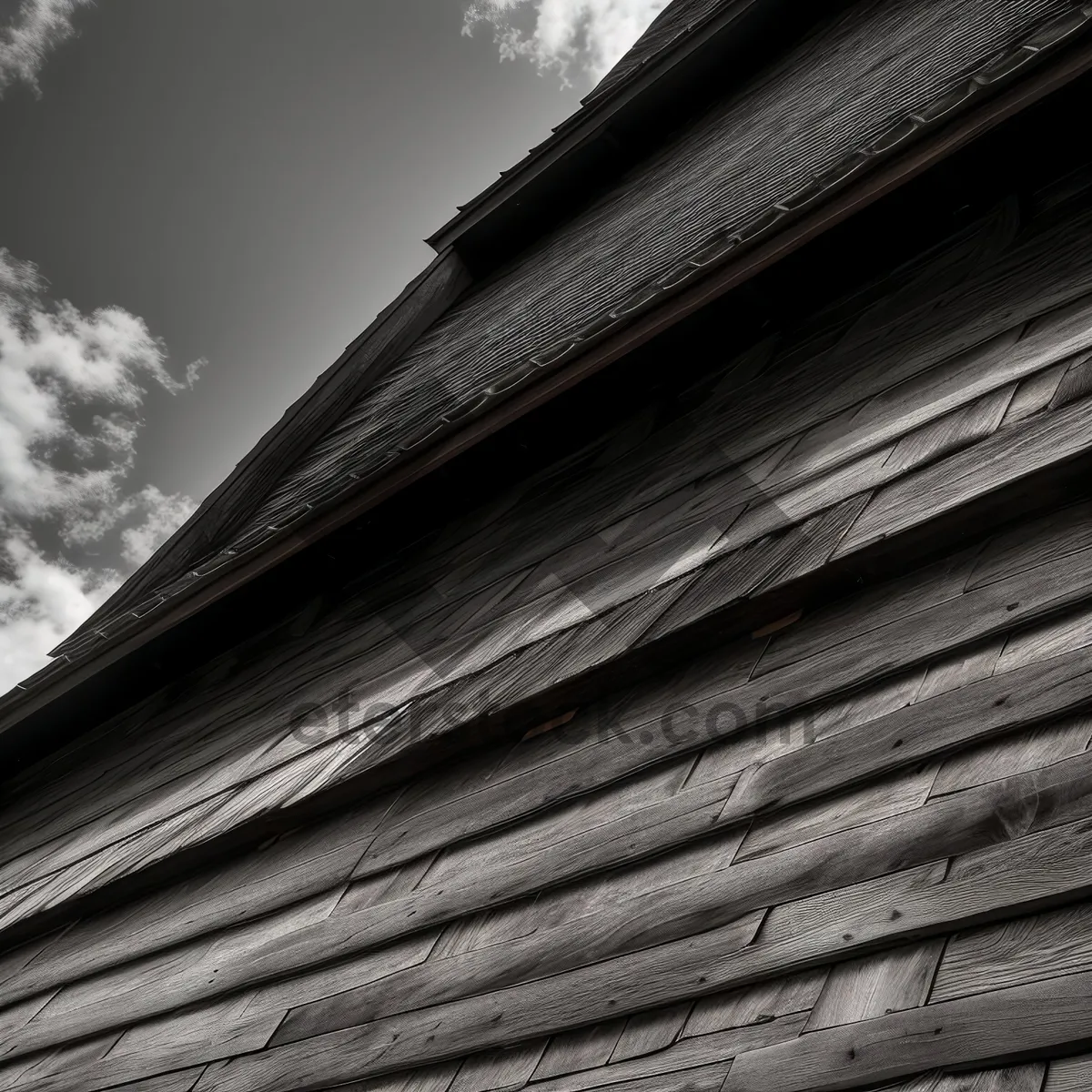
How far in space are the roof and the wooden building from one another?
0.04 metres

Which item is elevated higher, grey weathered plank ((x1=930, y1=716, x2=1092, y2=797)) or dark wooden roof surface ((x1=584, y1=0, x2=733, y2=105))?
dark wooden roof surface ((x1=584, y1=0, x2=733, y2=105))

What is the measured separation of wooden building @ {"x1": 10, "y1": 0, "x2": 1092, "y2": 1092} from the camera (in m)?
1.47

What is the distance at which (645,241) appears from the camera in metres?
4.90

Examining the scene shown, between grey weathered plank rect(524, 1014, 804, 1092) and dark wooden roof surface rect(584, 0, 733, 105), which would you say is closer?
grey weathered plank rect(524, 1014, 804, 1092)

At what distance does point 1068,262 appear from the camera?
237 centimetres

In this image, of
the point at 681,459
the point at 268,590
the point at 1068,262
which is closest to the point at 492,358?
the point at 268,590

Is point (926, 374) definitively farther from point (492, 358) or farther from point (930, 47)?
point (492, 358)

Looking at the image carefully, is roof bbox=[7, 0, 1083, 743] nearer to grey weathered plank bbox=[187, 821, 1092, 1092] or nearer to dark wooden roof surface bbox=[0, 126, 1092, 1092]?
dark wooden roof surface bbox=[0, 126, 1092, 1092]

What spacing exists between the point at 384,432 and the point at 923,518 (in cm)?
363

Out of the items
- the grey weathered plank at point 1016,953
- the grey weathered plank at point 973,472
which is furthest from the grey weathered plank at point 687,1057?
the grey weathered plank at point 973,472

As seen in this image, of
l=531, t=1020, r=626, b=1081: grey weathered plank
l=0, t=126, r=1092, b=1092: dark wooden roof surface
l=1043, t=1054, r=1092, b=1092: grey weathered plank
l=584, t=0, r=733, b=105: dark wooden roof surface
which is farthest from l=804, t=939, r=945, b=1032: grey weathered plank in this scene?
l=584, t=0, r=733, b=105: dark wooden roof surface

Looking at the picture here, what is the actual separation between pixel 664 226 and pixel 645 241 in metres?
0.12

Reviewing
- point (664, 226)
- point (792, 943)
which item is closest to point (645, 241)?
point (664, 226)

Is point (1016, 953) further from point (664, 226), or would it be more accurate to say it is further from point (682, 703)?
point (664, 226)
